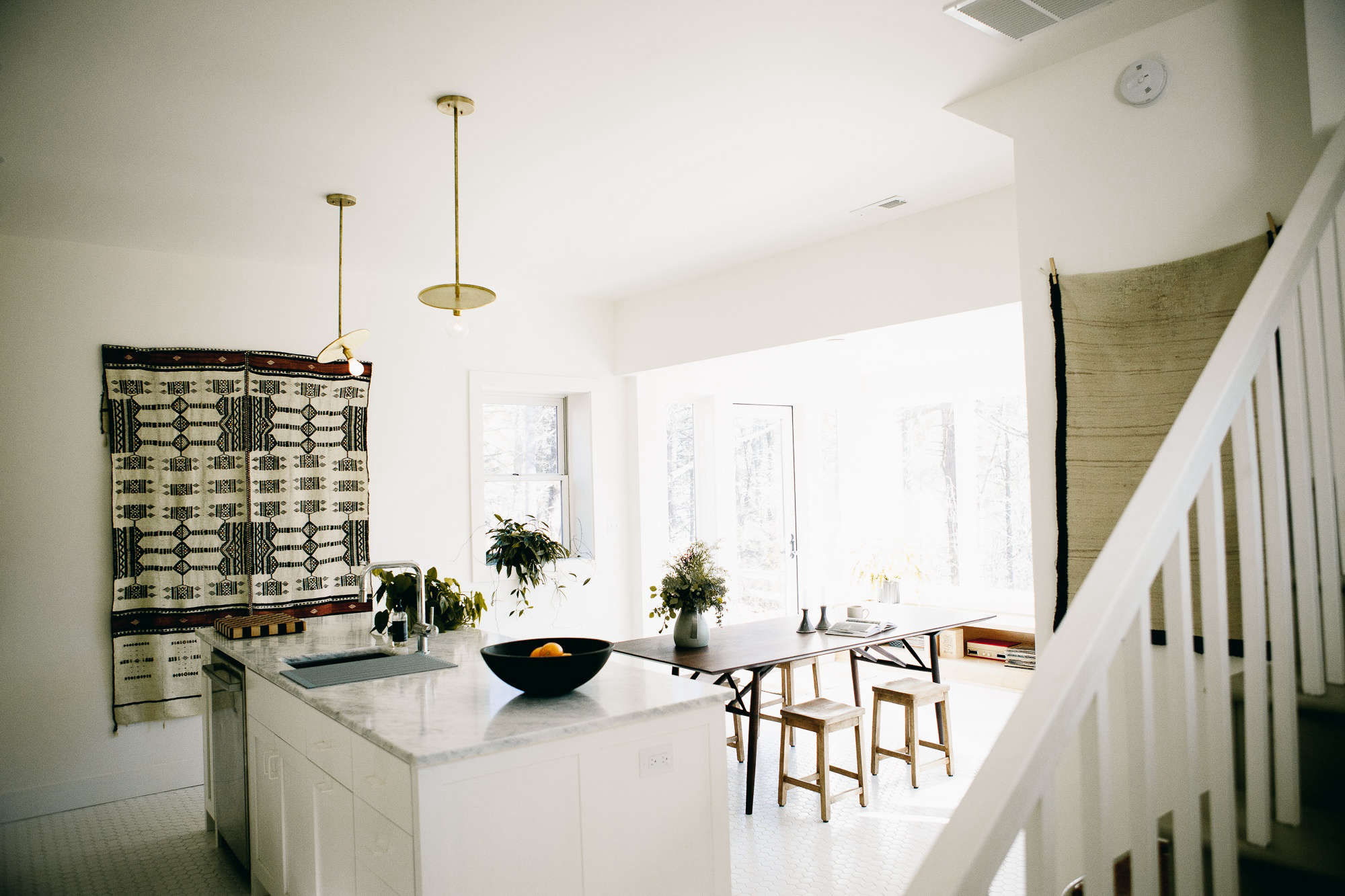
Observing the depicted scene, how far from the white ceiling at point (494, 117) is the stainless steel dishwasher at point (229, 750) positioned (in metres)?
1.97

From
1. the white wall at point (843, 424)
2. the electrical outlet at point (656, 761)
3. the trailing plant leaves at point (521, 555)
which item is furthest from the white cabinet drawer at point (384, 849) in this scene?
the white wall at point (843, 424)

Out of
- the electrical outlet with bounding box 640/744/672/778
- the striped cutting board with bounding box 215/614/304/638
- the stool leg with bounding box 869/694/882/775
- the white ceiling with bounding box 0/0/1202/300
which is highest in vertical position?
the white ceiling with bounding box 0/0/1202/300

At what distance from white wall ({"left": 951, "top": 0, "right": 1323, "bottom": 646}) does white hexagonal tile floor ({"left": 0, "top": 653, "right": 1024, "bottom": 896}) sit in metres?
1.20

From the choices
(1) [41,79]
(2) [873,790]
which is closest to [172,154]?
(1) [41,79]

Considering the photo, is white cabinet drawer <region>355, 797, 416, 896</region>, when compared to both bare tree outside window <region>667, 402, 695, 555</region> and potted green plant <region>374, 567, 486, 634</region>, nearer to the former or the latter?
potted green plant <region>374, 567, 486, 634</region>

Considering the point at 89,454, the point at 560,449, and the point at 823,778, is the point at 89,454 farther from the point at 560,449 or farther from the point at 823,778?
the point at 823,778

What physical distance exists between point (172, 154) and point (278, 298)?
5.37 ft

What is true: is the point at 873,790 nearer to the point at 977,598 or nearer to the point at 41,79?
the point at 977,598

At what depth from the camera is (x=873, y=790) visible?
13.5 feet

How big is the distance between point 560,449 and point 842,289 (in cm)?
248

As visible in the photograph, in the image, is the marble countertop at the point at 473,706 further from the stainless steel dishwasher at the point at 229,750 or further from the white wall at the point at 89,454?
the white wall at the point at 89,454

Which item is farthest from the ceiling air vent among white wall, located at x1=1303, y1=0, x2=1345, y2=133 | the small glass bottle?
the small glass bottle

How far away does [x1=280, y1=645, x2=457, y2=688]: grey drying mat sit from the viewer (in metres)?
2.63

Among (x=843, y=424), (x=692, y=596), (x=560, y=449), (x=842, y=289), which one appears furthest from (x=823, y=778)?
(x=843, y=424)
